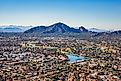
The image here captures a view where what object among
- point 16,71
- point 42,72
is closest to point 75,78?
point 42,72

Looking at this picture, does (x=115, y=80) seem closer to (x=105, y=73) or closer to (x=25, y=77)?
(x=105, y=73)

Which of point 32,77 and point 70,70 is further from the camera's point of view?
point 70,70

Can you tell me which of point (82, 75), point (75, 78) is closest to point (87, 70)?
point (82, 75)

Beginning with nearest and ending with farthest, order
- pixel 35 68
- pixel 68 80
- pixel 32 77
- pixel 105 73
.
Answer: pixel 68 80 → pixel 32 77 → pixel 105 73 → pixel 35 68

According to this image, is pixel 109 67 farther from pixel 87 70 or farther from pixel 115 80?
pixel 115 80

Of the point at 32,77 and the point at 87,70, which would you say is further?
the point at 87,70

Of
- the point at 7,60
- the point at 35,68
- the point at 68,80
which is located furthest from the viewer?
the point at 7,60

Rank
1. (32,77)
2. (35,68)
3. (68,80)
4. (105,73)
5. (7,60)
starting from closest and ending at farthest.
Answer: (68,80) → (32,77) → (105,73) → (35,68) → (7,60)

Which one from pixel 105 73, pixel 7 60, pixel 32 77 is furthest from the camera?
pixel 7 60
